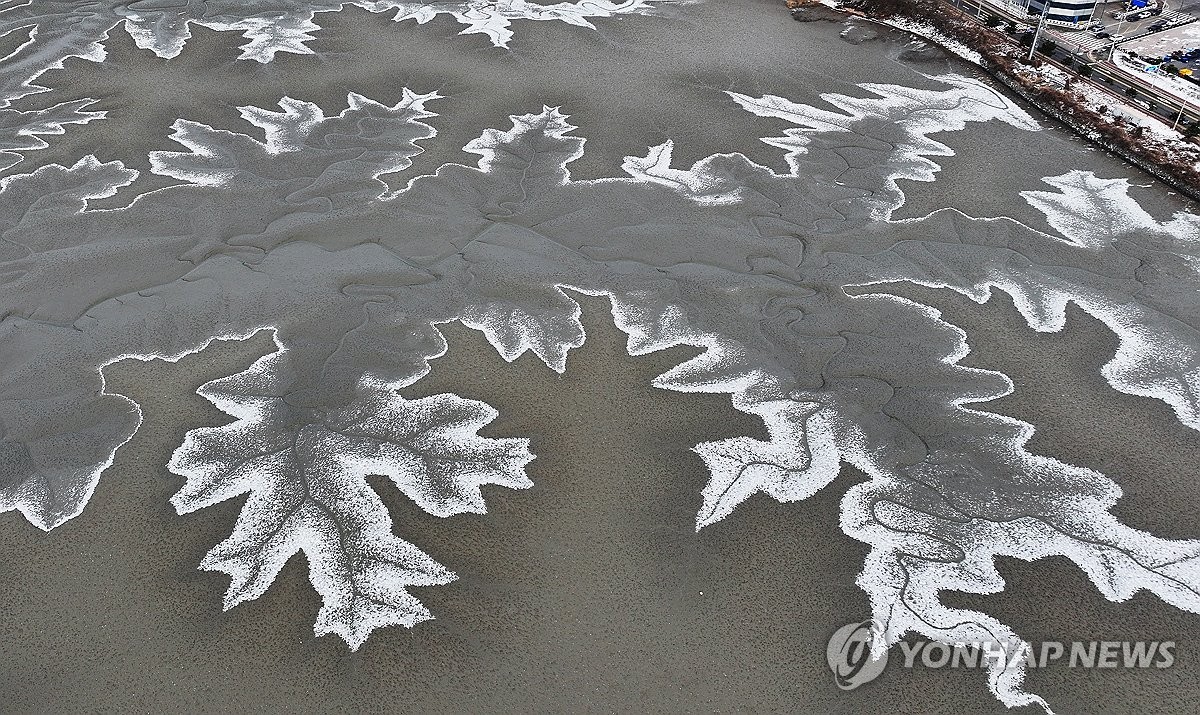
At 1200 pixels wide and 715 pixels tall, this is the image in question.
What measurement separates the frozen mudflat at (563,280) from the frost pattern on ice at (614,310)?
64mm

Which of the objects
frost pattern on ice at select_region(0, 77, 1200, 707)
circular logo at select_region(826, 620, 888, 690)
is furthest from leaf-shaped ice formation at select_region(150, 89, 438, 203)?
circular logo at select_region(826, 620, 888, 690)

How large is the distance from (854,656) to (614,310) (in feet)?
25.4

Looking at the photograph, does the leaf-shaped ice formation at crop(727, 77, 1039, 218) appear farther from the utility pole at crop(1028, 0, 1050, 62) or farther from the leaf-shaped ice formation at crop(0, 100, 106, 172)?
the leaf-shaped ice formation at crop(0, 100, 106, 172)

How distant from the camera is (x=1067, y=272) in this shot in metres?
16.5

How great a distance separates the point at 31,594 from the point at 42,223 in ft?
34.1

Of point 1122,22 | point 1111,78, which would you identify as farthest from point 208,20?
point 1122,22

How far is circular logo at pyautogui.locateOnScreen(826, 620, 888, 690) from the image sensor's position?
1021 cm

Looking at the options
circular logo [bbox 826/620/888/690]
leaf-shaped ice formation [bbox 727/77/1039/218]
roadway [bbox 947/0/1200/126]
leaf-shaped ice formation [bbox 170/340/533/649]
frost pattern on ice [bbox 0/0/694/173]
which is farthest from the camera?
frost pattern on ice [bbox 0/0/694/173]

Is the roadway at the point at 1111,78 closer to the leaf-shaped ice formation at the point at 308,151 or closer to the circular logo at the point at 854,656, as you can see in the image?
the circular logo at the point at 854,656

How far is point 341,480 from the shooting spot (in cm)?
1255

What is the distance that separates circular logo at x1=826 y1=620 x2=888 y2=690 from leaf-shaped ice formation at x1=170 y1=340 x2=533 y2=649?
16.4 ft

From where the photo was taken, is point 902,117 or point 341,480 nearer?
point 341,480

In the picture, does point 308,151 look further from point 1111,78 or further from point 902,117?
point 1111,78

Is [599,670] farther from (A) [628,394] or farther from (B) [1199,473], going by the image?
(B) [1199,473]
